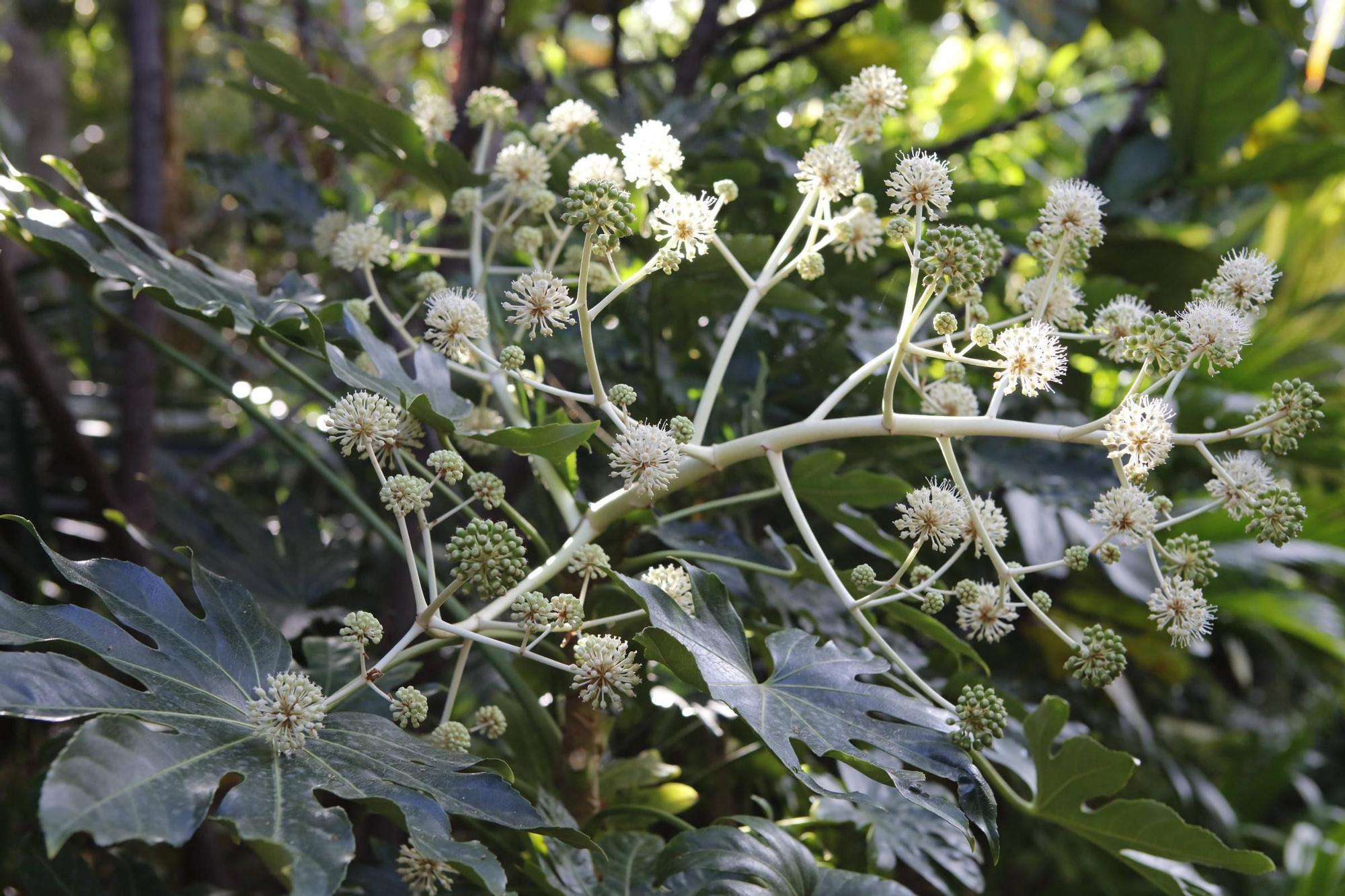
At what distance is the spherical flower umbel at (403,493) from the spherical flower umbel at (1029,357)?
415 millimetres

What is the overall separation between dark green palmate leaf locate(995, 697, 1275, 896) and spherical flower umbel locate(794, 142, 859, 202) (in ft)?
1.48

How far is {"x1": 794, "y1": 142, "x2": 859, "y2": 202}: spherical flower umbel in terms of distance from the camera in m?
0.84

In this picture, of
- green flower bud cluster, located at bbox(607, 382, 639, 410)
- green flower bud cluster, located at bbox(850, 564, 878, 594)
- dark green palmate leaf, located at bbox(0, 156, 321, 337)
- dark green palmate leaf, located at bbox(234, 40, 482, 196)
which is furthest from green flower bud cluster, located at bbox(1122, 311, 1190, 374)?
dark green palmate leaf, located at bbox(234, 40, 482, 196)

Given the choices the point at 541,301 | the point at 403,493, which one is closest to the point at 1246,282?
the point at 541,301

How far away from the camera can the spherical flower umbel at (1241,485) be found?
70 centimetres

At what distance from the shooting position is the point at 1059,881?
7.66 ft

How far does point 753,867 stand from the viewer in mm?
757

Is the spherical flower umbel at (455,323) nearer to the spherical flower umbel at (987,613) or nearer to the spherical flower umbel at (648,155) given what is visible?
the spherical flower umbel at (648,155)

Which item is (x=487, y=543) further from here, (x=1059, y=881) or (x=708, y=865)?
(x=1059, y=881)

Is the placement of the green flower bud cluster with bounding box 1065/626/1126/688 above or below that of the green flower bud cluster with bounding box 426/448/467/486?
below

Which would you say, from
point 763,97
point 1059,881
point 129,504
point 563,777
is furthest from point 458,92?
point 1059,881

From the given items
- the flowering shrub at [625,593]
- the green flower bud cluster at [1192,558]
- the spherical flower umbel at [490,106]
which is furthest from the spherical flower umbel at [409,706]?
the spherical flower umbel at [490,106]

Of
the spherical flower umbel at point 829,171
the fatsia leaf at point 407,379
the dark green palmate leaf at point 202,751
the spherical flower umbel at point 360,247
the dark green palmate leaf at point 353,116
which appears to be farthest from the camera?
the dark green palmate leaf at point 353,116

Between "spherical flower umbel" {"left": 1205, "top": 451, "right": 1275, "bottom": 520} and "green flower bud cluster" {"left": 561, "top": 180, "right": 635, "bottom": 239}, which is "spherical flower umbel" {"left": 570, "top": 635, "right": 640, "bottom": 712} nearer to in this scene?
"green flower bud cluster" {"left": 561, "top": 180, "right": 635, "bottom": 239}
